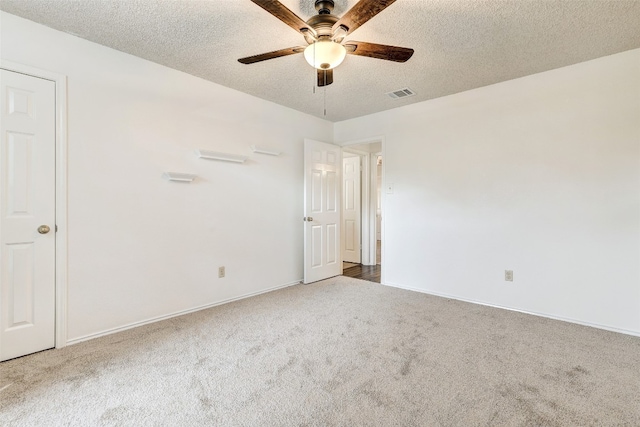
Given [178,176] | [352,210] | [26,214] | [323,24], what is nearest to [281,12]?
[323,24]

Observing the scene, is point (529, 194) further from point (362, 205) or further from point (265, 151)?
point (265, 151)

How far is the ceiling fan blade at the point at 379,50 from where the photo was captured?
1832 mm

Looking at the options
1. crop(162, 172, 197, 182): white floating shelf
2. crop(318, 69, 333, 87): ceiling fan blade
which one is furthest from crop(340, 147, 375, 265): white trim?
crop(162, 172, 197, 182): white floating shelf

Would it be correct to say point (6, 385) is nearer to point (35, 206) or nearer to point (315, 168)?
point (35, 206)

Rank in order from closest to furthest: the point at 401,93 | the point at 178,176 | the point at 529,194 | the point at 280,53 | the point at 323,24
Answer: the point at 323,24
the point at 280,53
the point at 178,176
the point at 529,194
the point at 401,93

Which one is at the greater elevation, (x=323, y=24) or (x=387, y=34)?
(x=387, y=34)

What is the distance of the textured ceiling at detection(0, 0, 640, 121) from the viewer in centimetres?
192

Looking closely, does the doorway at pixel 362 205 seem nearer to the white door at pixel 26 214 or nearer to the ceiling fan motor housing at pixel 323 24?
the ceiling fan motor housing at pixel 323 24

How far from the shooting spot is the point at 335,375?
6.15 ft

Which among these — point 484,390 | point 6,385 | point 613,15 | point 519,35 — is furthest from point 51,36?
point 613,15

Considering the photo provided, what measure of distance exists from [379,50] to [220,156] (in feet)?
6.58

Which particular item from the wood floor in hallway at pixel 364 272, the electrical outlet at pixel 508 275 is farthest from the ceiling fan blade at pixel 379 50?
the wood floor in hallway at pixel 364 272

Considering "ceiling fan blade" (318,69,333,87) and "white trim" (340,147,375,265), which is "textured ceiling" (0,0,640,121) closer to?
"ceiling fan blade" (318,69,333,87)

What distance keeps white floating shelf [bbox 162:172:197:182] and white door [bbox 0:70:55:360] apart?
0.81m
